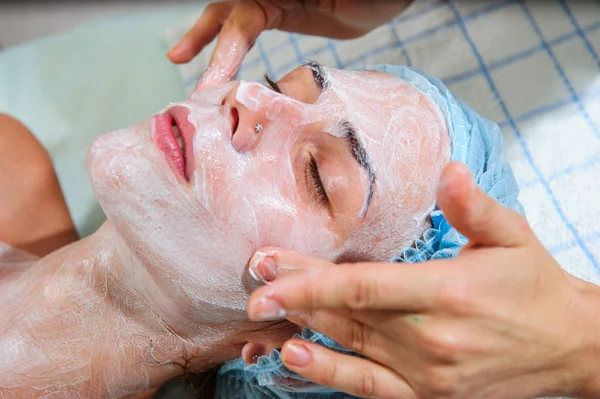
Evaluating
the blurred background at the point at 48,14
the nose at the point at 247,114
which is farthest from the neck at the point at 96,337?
the blurred background at the point at 48,14

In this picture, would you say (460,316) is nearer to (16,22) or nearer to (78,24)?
(78,24)

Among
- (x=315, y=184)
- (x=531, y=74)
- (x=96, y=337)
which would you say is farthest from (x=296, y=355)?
(x=531, y=74)

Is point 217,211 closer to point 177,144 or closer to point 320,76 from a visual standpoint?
point 177,144

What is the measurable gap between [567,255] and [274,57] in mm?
1229

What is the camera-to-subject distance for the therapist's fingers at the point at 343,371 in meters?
0.68

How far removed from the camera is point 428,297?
0.64m

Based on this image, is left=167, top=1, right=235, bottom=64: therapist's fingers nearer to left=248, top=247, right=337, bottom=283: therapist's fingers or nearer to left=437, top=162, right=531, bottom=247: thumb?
left=248, top=247, right=337, bottom=283: therapist's fingers

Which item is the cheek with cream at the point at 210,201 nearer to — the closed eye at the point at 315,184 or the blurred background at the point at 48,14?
the closed eye at the point at 315,184

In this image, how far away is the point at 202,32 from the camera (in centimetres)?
127

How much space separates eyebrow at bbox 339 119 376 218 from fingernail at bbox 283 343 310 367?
1.00 ft

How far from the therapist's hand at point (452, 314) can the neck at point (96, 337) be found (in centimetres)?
35

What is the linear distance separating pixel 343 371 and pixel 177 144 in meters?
0.50

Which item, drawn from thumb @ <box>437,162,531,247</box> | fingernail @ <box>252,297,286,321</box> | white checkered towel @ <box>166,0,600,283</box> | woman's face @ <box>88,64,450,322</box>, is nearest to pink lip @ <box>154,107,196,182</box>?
woman's face @ <box>88,64,450,322</box>

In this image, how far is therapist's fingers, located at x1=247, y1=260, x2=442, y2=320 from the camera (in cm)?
62
